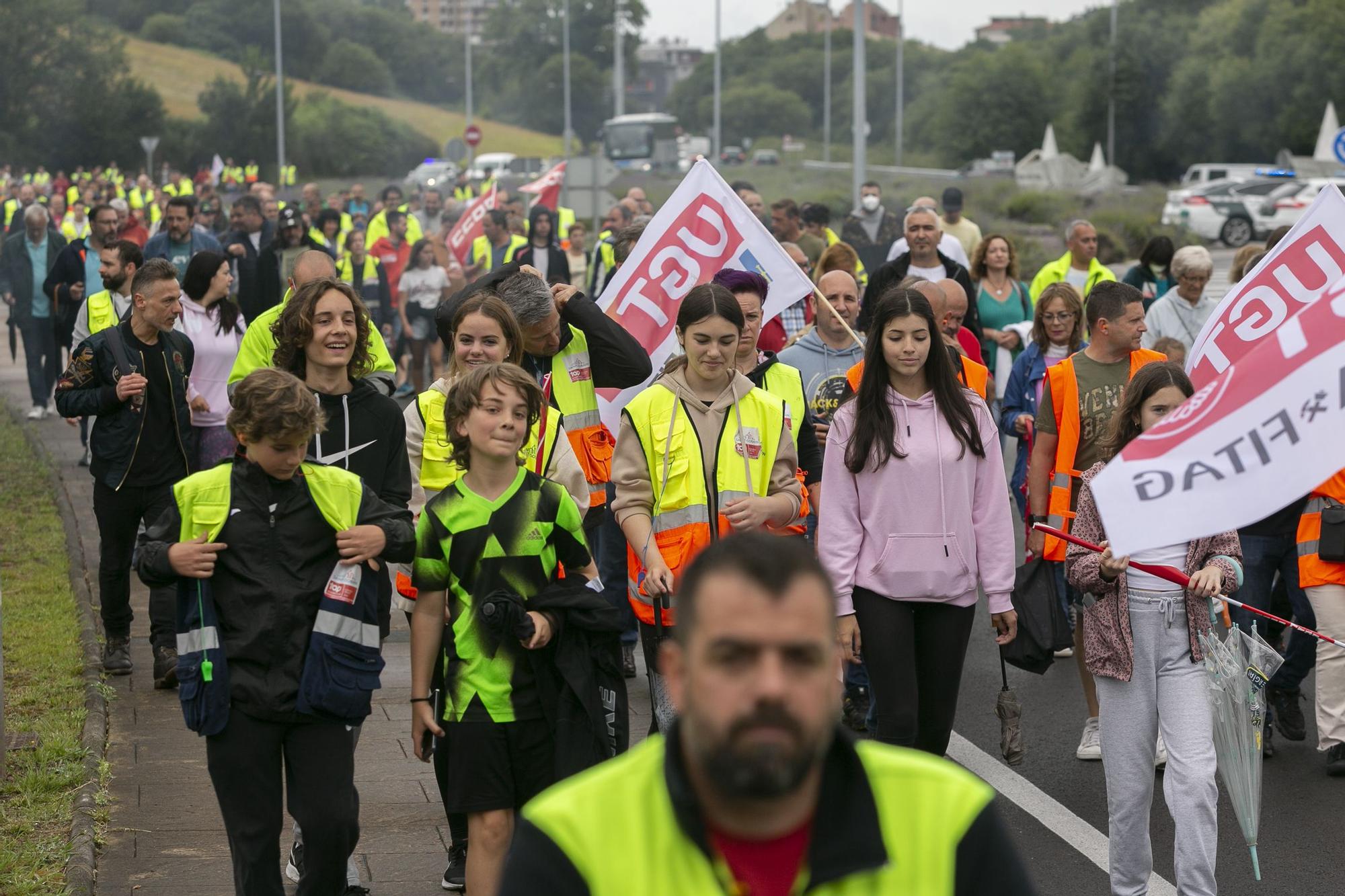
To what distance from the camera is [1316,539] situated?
6875 millimetres

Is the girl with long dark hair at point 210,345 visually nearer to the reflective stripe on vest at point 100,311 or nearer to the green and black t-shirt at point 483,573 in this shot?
the reflective stripe on vest at point 100,311

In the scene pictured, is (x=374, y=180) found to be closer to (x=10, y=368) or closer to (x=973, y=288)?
(x=10, y=368)

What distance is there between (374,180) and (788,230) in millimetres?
68910

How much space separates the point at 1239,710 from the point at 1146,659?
0.31 meters

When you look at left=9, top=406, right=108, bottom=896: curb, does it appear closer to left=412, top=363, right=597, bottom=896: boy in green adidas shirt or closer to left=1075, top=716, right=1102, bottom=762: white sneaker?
left=412, top=363, right=597, bottom=896: boy in green adidas shirt

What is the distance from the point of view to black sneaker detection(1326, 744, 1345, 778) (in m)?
6.86

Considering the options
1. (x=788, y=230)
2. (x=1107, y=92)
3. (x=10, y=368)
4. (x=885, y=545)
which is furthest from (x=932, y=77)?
(x=885, y=545)

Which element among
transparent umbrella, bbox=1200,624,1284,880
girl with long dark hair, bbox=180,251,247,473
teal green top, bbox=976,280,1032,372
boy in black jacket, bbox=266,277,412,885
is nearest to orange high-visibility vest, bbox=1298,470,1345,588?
transparent umbrella, bbox=1200,624,1284,880

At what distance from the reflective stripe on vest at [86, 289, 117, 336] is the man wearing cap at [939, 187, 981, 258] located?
26.7 feet

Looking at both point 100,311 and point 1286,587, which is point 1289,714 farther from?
point 100,311

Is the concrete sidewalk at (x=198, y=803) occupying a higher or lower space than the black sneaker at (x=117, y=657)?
lower

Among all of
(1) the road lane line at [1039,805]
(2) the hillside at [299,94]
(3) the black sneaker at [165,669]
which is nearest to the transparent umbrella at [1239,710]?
(1) the road lane line at [1039,805]

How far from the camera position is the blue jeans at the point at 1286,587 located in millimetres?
7242

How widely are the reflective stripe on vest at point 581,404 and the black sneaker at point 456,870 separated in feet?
5.58
